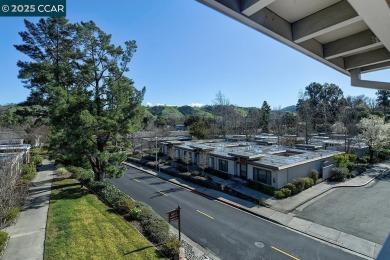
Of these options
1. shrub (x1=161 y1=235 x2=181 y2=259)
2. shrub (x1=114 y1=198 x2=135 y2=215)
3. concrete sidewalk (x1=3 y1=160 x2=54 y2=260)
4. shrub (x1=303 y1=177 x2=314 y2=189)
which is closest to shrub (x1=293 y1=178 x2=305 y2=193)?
shrub (x1=303 y1=177 x2=314 y2=189)

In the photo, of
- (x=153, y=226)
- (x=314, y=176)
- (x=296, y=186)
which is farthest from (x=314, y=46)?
(x=314, y=176)

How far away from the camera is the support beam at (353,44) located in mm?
4085

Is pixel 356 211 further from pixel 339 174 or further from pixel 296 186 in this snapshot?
pixel 339 174

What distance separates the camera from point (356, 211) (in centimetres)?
1927

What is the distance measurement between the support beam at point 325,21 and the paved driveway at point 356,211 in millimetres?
16602

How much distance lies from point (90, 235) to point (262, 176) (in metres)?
17.8

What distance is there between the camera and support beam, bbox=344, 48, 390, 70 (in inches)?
191

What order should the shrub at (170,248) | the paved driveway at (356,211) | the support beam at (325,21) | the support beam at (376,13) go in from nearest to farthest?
1. the support beam at (376,13)
2. the support beam at (325,21)
3. the shrub at (170,248)
4. the paved driveway at (356,211)

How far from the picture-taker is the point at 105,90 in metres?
22.5

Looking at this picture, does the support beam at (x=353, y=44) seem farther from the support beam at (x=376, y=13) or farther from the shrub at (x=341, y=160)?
the shrub at (x=341, y=160)

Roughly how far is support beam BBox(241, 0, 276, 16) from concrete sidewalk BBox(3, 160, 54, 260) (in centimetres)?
1389

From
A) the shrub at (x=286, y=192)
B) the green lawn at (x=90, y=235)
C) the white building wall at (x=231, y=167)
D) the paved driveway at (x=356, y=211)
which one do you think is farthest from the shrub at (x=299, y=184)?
the green lawn at (x=90, y=235)

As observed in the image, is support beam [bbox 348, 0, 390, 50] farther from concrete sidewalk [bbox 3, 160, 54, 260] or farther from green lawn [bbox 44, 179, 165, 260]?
concrete sidewalk [bbox 3, 160, 54, 260]

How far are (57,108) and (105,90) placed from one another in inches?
192
